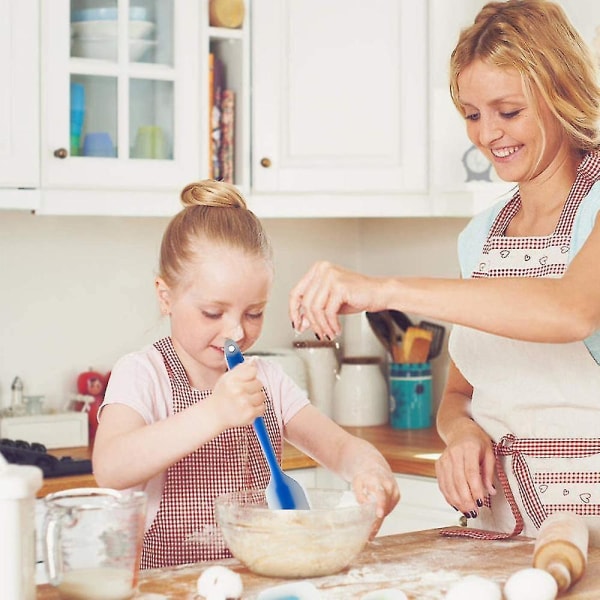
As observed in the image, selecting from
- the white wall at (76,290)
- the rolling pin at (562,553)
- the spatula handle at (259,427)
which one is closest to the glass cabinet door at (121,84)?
the white wall at (76,290)

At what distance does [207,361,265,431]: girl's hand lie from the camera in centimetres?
146

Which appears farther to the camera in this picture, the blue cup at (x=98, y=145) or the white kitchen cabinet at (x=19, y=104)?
the blue cup at (x=98, y=145)

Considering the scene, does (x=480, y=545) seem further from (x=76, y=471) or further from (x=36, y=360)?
(x=36, y=360)

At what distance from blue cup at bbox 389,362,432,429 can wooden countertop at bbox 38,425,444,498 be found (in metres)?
0.11

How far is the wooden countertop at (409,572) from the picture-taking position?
4.26 feet

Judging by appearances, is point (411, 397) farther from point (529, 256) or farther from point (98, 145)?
point (529, 256)

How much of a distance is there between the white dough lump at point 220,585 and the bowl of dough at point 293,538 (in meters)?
0.08

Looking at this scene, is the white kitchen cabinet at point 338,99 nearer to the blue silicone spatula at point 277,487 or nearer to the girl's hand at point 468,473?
the girl's hand at point 468,473

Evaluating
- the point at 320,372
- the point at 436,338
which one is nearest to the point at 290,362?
the point at 320,372

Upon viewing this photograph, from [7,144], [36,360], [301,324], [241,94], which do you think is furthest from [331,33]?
[301,324]

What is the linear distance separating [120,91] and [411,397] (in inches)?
45.4

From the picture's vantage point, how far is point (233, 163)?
118 inches

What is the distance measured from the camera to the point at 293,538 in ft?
4.41

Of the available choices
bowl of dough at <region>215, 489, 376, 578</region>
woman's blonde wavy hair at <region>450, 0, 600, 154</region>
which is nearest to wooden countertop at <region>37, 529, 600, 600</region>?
bowl of dough at <region>215, 489, 376, 578</region>
